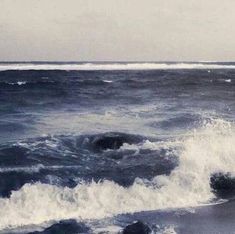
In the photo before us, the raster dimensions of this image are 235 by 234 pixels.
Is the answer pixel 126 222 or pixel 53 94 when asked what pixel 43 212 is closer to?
pixel 126 222

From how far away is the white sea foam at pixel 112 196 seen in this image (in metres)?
9.35

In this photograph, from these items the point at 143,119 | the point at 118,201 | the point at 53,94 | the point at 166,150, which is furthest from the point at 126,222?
the point at 53,94

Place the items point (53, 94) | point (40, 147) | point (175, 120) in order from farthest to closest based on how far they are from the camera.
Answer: point (53, 94)
point (175, 120)
point (40, 147)

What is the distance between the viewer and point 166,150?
14.0m

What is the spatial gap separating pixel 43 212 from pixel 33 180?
72.3 inches

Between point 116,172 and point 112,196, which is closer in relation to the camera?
point 112,196

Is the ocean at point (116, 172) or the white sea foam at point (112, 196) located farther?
the white sea foam at point (112, 196)

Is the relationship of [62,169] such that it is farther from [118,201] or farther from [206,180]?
[206,180]

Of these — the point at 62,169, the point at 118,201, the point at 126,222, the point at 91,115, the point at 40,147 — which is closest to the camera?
the point at 126,222

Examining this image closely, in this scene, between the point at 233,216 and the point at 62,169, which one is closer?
the point at 233,216

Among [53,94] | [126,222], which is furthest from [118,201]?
[53,94]

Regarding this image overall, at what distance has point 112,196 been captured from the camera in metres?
10.4

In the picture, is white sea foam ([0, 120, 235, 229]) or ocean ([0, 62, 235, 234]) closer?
ocean ([0, 62, 235, 234])

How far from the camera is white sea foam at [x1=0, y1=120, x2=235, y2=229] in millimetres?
9352
